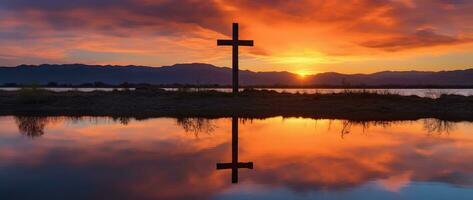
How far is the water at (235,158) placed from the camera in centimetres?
780

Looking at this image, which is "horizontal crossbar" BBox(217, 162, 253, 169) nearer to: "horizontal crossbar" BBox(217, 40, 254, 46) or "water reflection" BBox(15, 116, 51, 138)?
"water reflection" BBox(15, 116, 51, 138)

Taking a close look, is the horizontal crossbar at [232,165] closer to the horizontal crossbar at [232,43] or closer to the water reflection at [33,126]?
the water reflection at [33,126]

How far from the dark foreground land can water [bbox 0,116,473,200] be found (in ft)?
20.2

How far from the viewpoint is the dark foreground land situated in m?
24.7

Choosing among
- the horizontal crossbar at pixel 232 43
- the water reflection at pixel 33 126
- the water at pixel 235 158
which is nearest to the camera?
the water at pixel 235 158

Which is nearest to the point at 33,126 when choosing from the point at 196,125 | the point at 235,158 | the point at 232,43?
the point at 196,125

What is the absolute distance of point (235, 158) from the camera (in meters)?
11.0

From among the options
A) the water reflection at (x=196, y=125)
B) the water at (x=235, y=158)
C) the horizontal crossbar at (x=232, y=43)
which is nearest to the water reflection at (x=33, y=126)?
the water at (x=235, y=158)

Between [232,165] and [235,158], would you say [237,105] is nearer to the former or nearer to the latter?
[235,158]

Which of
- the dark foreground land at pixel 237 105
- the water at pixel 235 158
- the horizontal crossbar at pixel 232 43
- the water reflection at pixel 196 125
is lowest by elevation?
the water at pixel 235 158

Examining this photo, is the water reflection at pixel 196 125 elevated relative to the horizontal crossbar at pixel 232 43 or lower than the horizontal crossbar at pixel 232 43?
lower

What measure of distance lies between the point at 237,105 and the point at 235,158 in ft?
54.6

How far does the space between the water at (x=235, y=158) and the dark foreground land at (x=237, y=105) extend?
243 inches

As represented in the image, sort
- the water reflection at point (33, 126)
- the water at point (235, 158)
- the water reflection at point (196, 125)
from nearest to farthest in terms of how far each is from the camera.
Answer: the water at point (235, 158) → the water reflection at point (33, 126) → the water reflection at point (196, 125)
